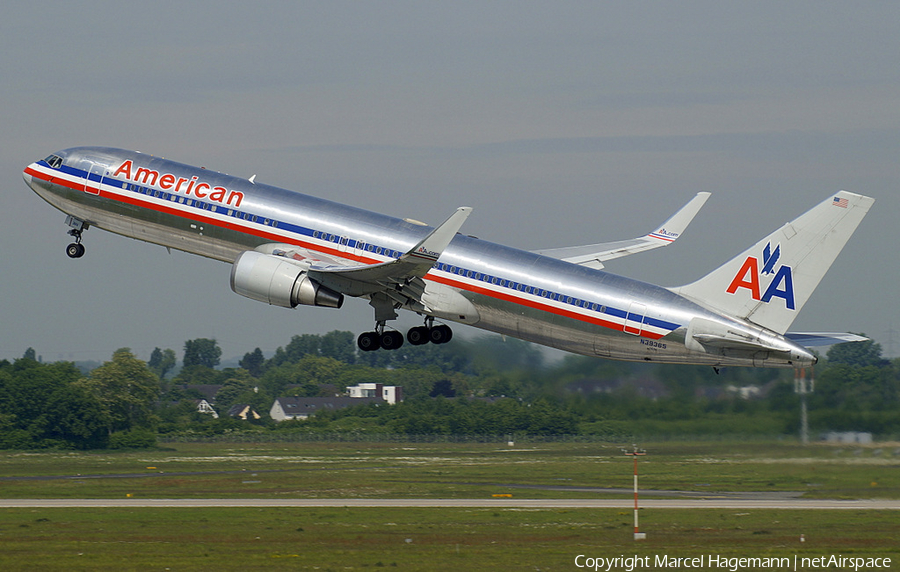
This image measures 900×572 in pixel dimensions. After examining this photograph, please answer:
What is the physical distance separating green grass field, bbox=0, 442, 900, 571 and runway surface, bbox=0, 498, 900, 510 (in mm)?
1213

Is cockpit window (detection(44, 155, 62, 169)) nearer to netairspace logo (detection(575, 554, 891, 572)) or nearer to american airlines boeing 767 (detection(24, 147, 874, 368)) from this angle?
american airlines boeing 767 (detection(24, 147, 874, 368))

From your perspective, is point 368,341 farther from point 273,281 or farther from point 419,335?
point 273,281

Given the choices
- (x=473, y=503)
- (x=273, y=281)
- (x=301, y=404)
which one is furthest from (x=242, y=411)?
(x=273, y=281)

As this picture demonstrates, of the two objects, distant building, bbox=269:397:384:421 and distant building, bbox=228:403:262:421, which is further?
distant building, bbox=228:403:262:421

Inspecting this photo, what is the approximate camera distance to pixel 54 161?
48500 millimetres

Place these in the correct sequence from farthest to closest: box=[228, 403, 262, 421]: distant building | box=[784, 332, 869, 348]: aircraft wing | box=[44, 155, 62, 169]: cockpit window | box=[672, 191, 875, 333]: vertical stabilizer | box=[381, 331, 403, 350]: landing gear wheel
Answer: box=[228, 403, 262, 421]: distant building < box=[44, 155, 62, 169]: cockpit window < box=[381, 331, 403, 350]: landing gear wheel < box=[784, 332, 869, 348]: aircraft wing < box=[672, 191, 875, 333]: vertical stabilizer

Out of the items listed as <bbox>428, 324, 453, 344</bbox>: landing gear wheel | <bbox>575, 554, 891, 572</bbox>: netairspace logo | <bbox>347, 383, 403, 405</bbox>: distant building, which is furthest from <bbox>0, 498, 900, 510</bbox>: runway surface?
<bbox>347, 383, 403, 405</bbox>: distant building

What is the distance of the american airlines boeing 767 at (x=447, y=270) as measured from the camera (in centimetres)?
3991

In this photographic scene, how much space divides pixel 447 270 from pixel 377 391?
277ft

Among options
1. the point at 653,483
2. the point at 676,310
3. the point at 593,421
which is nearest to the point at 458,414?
the point at 653,483

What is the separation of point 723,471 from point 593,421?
12.1 metres

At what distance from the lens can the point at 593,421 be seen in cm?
4512

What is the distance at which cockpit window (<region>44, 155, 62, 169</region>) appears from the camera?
158 feet

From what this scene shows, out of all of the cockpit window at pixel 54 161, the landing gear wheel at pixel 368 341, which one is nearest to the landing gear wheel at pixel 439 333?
the landing gear wheel at pixel 368 341
